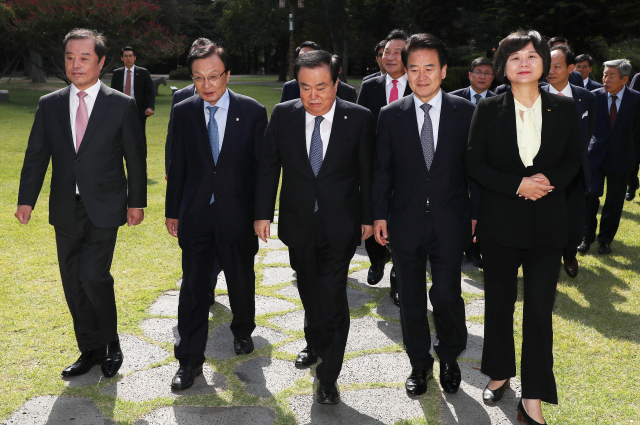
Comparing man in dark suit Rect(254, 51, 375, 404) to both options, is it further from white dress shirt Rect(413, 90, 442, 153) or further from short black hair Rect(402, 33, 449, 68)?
short black hair Rect(402, 33, 449, 68)

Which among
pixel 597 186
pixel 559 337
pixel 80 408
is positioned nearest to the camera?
pixel 80 408

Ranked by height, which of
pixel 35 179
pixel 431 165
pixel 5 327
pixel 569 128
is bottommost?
pixel 5 327

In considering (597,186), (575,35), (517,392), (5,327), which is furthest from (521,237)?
(575,35)

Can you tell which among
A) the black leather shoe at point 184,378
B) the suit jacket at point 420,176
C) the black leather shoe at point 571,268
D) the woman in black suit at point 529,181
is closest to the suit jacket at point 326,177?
the suit jacket at point 420,176

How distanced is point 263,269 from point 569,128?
3.63 m

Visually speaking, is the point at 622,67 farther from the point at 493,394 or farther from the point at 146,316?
the point at 146,316

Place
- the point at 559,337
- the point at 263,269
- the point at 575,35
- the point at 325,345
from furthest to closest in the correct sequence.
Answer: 1. the point at 575,35
2. the point at 263,269
3. the point at 559,337
4. the point at 325,345

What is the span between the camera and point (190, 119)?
A: 400 centimetres

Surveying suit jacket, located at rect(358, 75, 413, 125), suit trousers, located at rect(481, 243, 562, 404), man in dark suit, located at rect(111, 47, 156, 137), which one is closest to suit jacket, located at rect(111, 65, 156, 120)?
man in dark suit, located at rect(111, 47, 156, 137)

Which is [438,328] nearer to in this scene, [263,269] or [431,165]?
[431,165]

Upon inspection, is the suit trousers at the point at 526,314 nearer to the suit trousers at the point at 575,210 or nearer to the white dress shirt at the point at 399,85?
the suit trousers at the point at 575,210

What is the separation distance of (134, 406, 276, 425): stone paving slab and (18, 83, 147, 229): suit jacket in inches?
48.6

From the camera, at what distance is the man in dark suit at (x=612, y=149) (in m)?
6.93

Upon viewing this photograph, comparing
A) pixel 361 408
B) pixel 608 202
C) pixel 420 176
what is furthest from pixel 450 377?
pixel 608 202
